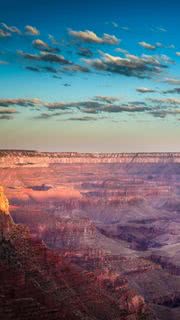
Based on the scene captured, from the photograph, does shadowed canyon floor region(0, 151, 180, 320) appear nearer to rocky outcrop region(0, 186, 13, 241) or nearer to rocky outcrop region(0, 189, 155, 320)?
rocky outcrop region(0, 189, 155, 320)

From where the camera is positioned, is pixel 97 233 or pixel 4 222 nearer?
pixel 4 222

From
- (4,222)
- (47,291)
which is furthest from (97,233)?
(47,291)

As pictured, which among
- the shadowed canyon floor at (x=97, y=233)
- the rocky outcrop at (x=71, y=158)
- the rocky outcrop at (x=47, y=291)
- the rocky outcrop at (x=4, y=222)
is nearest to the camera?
the rocky outcrop at (x=47, y=291)

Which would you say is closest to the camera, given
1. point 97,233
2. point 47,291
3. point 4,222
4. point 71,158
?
point 47,291

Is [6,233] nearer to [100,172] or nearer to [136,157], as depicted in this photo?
[100,172]

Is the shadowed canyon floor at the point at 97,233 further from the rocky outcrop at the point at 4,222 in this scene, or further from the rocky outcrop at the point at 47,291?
the rocky outcrop at the point at 4,222

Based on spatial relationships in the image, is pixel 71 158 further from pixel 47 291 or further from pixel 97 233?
pixel 47 291

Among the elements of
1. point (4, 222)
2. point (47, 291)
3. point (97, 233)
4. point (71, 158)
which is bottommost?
point (97, 233)

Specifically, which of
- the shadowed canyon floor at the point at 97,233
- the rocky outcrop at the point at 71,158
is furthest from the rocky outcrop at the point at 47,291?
the rocky outcrop at the point at 71,158

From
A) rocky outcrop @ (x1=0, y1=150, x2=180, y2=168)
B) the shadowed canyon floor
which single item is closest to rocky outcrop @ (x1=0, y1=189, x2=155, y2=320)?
the shadowed canyon floor
